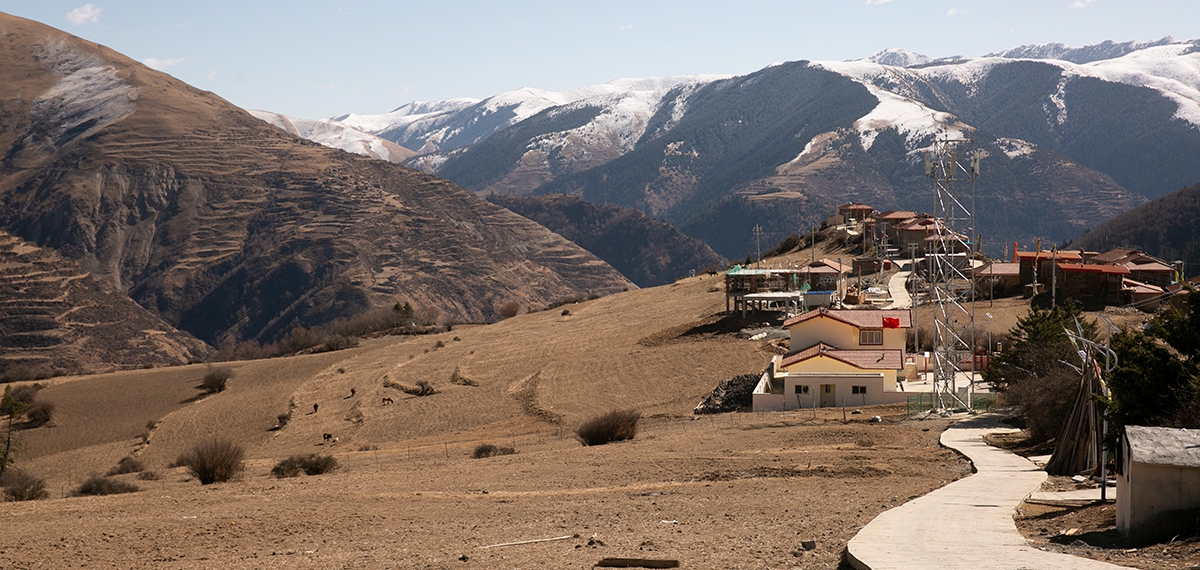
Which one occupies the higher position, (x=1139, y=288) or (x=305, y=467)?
(x=1139, y=288)

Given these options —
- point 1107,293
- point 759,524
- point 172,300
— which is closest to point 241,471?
point 759,524

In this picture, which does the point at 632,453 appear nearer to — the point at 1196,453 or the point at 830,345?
the point at 1196,453

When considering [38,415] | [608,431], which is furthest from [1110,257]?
[38,415]

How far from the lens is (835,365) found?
3969 centimetres

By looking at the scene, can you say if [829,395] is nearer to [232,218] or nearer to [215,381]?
[215,381]

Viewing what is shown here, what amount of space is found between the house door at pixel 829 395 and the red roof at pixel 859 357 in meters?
1.27

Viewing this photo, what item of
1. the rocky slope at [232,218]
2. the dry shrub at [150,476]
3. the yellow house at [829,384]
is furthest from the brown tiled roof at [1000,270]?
the rocky slope at [232,218]

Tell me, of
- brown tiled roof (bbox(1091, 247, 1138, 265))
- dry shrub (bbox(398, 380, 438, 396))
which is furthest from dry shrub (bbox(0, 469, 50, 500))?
brown tiled roof (bbox(1091, 247, 1138, 265))

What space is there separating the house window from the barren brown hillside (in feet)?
16.9

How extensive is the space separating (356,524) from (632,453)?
11.1 m

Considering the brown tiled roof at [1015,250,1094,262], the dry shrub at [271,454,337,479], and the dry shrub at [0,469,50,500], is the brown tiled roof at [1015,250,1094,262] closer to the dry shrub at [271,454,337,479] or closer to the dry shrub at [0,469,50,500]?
the dry shrub at [271,454,337,479]

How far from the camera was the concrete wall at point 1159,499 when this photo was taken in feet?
39.9

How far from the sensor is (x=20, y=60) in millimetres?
190625

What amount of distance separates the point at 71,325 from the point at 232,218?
47656 mm
